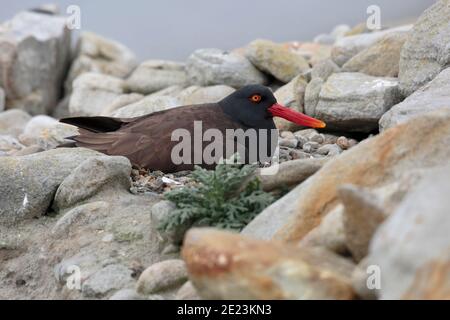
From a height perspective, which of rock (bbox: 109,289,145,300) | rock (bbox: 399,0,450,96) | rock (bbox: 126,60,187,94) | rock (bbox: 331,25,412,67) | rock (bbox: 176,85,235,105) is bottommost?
rock (bbox: 126,60,187,94)

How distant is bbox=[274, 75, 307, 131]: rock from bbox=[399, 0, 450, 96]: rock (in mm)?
1609

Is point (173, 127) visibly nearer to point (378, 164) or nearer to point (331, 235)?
point (378, 164)

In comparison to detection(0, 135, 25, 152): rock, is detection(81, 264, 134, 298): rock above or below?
above

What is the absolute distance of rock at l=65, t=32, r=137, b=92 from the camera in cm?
2022

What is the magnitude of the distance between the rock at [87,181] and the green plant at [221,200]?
41.2 inches

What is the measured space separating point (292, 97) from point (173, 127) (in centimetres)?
263

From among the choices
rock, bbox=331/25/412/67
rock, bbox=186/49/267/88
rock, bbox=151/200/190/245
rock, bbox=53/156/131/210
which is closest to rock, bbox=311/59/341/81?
rock, bbox=331/25/412/67

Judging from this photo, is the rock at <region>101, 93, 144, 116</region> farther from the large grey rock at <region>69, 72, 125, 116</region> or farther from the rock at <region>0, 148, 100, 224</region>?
the rock at <region>0, 148, 100, 224</region>

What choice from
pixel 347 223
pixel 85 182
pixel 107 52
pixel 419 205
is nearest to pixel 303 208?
pixel 347 223

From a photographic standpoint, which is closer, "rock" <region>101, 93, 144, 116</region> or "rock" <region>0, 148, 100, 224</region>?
"rock" <region>0, 148, 100, 224</region>

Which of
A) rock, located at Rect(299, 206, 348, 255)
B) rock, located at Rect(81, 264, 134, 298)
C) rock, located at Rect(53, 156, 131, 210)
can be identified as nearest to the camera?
rock, located at Rect(299, 206, 348, 255)

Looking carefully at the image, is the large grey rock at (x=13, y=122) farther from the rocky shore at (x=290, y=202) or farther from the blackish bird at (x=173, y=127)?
the blackish bird at (x=173, y=127)

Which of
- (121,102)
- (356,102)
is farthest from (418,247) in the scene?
(121,102)

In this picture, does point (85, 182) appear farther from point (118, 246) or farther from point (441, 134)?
point (441, 134)
